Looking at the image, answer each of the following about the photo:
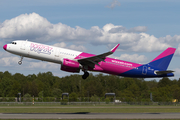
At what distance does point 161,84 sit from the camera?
558 feet

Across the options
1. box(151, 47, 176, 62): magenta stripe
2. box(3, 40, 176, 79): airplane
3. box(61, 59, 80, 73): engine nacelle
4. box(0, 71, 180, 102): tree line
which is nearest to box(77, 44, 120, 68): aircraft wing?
box(3, 40, 176, 79): airplane

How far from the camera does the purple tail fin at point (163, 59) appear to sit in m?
53.5

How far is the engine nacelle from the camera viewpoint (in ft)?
149

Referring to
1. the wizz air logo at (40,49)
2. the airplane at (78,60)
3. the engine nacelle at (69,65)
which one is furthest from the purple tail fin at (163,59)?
the wizz air logo at (40,49)

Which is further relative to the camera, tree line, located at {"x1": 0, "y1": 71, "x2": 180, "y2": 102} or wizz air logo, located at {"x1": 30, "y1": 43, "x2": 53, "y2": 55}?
tree line, located at {"x1": 0, "y1": 71, "x2": 180, "y2": 102}

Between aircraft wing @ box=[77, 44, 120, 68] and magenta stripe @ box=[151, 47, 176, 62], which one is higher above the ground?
magenta stripe @ box=[151, 47, 176, 62]

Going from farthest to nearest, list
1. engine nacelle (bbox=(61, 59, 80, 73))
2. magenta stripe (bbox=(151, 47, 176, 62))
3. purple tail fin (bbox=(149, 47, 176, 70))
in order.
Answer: magenta stripe (bbox=(151, 47, 176, 62)) < purple tail fin (bbox=(149, 47, 176, 70)) < engine nacelle (bbox=(61, 59, 80, 73))

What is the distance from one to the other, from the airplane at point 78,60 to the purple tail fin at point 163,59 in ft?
7.00

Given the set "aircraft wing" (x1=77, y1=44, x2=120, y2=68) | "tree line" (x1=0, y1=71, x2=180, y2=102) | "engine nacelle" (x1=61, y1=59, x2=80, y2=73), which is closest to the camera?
"aircraft wing" (x1=77, y1=44, x2=120, y2=68)

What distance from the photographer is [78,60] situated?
45.9 meters

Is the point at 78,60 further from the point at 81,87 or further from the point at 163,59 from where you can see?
the point at 81,87

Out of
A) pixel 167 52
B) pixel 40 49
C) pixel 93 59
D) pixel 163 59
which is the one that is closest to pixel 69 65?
pixel 93 59

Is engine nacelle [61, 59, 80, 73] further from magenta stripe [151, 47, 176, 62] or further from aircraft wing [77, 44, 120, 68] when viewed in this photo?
magenta stripe [151, 47, 176, 62]

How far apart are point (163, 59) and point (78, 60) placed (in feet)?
60.9
